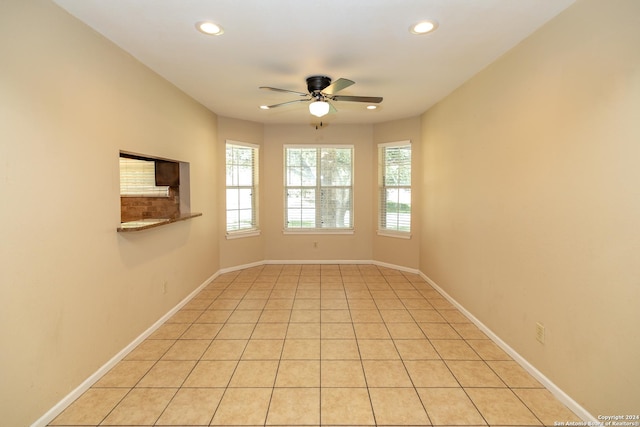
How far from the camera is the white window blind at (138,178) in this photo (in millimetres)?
3623

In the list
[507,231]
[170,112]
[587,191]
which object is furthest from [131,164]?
[587,191]

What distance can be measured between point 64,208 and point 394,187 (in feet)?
14.6

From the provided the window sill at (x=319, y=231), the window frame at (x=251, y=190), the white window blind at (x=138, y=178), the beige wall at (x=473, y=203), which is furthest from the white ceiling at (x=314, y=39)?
the window sill at (x=319, y=231)

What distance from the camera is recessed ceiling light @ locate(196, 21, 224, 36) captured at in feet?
7.24

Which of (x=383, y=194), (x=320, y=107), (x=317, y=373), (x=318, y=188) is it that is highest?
(x=320, y=107)

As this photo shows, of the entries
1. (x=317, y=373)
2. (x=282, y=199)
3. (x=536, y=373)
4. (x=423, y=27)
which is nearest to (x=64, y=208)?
(x=317, y=373)

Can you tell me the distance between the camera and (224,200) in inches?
200

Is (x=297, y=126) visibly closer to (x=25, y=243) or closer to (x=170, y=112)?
(x=170, y=112)

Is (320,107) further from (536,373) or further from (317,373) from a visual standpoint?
(536,373)

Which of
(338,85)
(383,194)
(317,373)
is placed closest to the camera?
(317,373)

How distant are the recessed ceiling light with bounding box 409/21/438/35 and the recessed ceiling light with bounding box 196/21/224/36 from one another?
4.54 ft

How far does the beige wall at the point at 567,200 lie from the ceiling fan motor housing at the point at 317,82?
1517 millimetres

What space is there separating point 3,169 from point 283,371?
2138mm

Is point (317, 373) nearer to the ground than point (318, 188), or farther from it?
nearer to the ground
